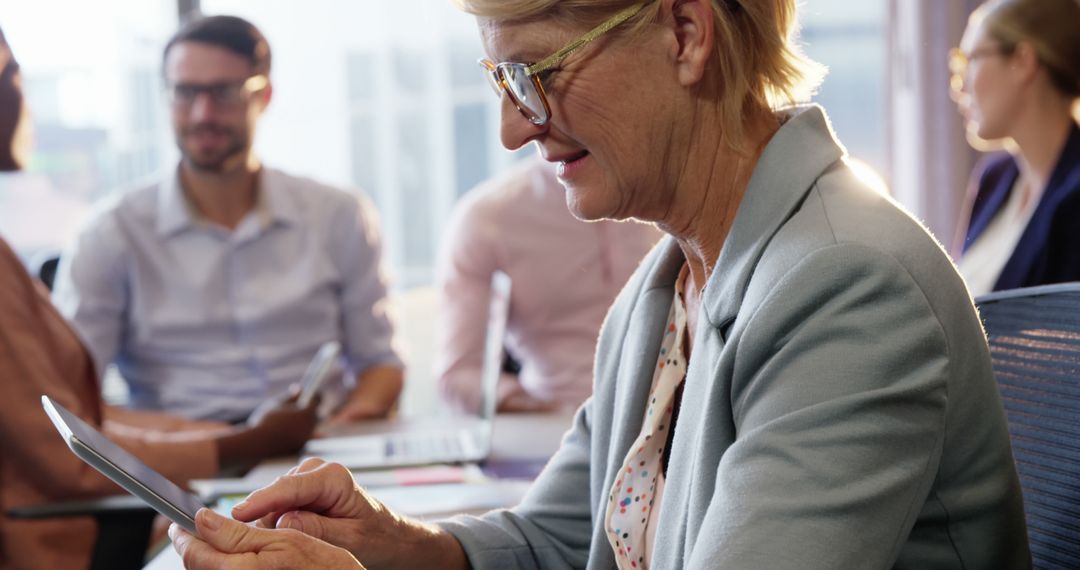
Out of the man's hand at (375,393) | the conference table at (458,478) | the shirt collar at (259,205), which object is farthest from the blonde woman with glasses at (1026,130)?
the shirt collar at (259,205)

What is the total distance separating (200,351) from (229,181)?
1.41 ft

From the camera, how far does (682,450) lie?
1052mm

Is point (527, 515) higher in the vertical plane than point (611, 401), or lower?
lower

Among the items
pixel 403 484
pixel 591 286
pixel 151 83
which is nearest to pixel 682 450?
pixel 403 484

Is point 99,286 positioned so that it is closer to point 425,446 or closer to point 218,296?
point 218,296

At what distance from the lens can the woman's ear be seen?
1.08m

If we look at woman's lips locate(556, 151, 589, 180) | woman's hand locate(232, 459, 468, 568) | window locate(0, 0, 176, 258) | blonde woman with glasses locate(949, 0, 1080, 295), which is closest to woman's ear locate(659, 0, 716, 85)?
woman's lips locate(556, 151, 589, 180)

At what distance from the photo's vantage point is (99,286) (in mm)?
2738

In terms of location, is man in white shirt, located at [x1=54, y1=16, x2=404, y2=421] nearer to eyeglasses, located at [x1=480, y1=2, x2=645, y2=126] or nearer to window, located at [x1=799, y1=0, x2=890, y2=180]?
eyeglasses, located at [x1=480, y1=2, x2=645, y2=126]

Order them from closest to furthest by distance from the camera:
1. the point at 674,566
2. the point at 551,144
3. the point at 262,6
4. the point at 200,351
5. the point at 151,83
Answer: the point at 674,566
the point at 551,144
the point at 200,351
the point at 151,83
the point at 262,6

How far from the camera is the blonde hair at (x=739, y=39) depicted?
3.56ft

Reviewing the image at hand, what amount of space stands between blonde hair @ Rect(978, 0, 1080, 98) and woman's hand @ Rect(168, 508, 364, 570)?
2.70 meters

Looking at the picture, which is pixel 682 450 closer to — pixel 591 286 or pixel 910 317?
pixel 910 317

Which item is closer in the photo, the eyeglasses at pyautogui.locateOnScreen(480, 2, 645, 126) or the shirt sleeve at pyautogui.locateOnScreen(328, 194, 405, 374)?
the eyeglasses at pyautogui.locateOnScreen(480, 2, 645, 126)
